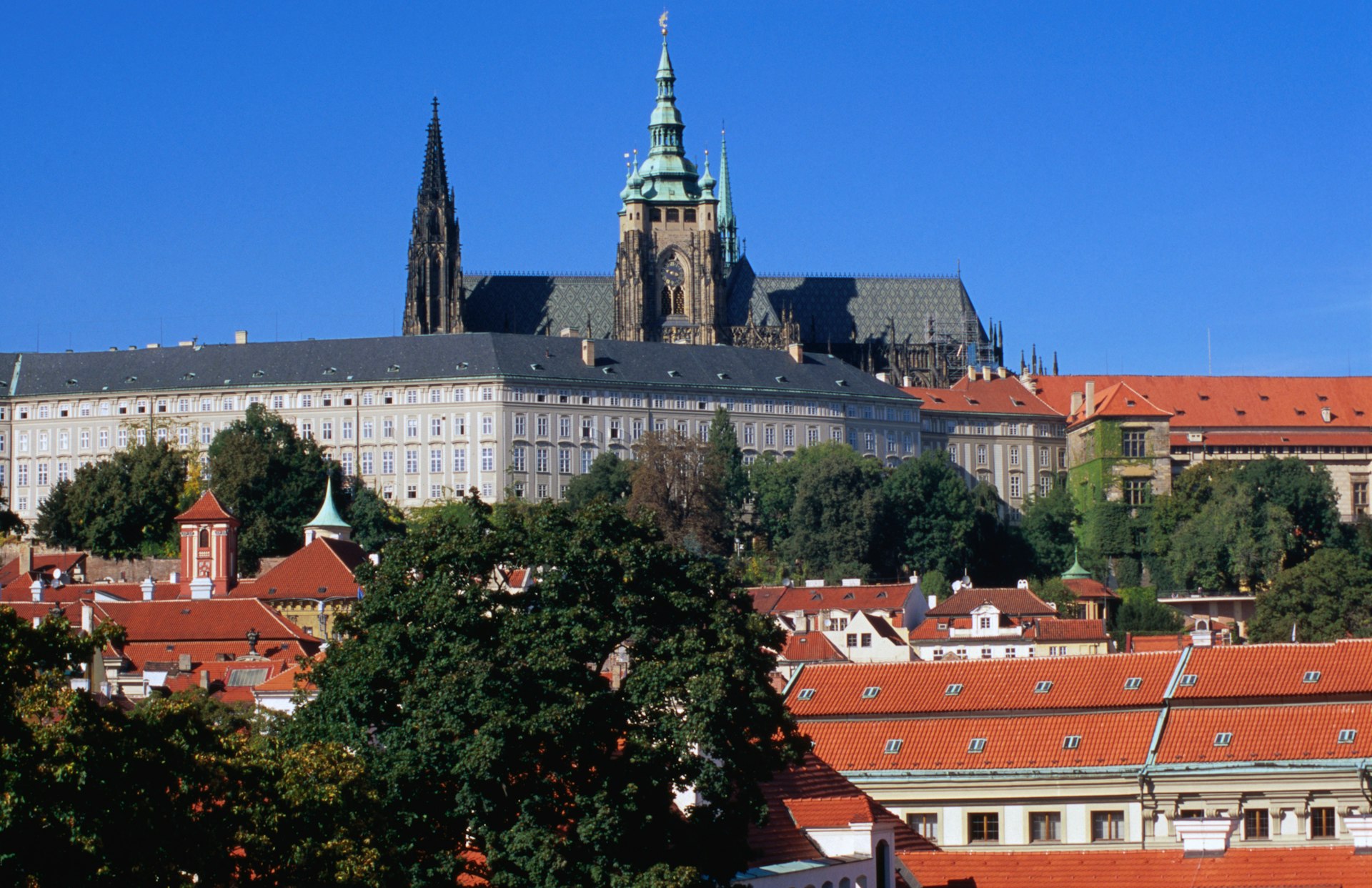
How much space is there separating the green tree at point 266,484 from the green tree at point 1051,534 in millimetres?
38934

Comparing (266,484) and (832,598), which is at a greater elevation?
(266,484)

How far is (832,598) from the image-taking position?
4948 inches

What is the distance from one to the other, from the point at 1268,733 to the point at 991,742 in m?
5.41

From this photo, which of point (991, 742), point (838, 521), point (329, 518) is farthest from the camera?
point (838, 521)

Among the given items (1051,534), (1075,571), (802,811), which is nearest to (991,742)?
(802,811)

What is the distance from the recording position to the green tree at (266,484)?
145 m

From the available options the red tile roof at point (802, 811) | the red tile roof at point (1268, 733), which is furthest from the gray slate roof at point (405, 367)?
the red tile roof at point (802, 811)

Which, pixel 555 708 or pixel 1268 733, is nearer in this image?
pixel 555 708

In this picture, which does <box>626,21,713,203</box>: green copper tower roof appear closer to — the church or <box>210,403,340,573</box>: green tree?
the church

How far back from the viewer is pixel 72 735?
34.2m

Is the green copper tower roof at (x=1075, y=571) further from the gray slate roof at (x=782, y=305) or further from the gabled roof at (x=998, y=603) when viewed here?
the gray slate roof at (x=782, y=305)

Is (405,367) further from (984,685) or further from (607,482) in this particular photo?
(984,685)

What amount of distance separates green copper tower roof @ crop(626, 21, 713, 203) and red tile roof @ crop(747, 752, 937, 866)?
133 m

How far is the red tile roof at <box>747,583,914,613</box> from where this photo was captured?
406 ft
